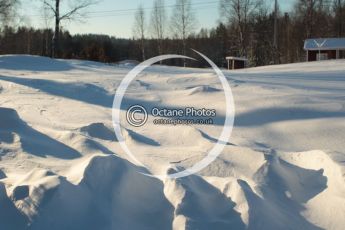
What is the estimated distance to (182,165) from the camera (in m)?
3.86

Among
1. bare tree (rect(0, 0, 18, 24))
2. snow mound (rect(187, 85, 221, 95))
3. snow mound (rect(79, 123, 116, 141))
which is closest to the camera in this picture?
snow mound (rect(79, 123, 116, 141))

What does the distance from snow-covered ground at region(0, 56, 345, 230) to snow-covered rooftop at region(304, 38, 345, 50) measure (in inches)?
725

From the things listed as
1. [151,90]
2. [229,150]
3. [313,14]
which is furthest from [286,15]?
[229,150]

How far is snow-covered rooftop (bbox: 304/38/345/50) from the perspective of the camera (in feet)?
78.2

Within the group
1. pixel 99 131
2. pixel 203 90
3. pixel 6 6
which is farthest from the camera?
pixel 6 6

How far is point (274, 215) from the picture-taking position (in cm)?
304

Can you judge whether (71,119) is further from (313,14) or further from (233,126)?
(313,14)

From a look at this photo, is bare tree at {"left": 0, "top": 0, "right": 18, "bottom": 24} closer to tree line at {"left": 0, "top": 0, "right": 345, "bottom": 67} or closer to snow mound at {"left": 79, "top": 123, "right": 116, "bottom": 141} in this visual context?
tree line at {"left": 0, "top": 0, "right": 345, "bottom": 67}

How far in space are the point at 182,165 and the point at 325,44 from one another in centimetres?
2246

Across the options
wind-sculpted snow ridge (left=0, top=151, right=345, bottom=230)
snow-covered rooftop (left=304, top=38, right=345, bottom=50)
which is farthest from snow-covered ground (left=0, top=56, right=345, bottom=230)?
snow-covered rooftop (left=304, top=38, right=345, bottom=50)

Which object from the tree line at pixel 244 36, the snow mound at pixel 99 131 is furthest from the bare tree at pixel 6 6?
Result: the snow mound at pixel 99 131

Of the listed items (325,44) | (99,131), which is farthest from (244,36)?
(99,131)

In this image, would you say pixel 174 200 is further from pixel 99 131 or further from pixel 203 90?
pixel 203 90

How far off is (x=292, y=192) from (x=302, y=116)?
5.45ft
